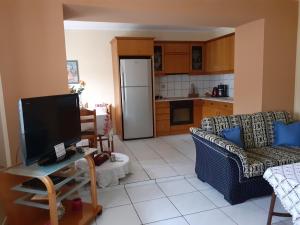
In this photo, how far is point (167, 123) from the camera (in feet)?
17.3

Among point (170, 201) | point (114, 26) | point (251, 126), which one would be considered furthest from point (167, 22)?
point (170, 201)

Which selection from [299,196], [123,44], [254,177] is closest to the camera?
[299,196]

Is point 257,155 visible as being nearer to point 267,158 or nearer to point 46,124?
point 267,158

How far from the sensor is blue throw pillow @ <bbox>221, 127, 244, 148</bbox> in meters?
2.69

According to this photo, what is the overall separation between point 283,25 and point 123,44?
2.80 meters

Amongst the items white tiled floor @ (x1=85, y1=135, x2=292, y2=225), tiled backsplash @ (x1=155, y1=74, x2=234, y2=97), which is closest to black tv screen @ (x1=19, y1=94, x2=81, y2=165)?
white tiled floor @ (x1=85, y1=135, x2=292, y2=225)

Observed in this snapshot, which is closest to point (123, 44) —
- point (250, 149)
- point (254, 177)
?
point (250, 149)

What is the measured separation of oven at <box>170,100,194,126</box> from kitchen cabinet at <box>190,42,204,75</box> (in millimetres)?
795

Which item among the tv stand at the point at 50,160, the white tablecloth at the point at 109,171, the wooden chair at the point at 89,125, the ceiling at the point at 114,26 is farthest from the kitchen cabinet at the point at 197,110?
the tv stand at the point at 50,160

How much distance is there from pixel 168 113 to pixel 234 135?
103 inches

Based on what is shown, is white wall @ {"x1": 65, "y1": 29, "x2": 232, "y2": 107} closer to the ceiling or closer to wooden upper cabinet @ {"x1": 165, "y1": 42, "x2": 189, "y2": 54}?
the ceiling

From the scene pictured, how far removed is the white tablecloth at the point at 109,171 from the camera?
2795mm

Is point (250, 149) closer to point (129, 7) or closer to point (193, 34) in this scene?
point (129, 7)

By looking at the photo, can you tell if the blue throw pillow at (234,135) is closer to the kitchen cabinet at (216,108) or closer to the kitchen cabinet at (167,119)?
the kitchen cabinet at (216,108)
